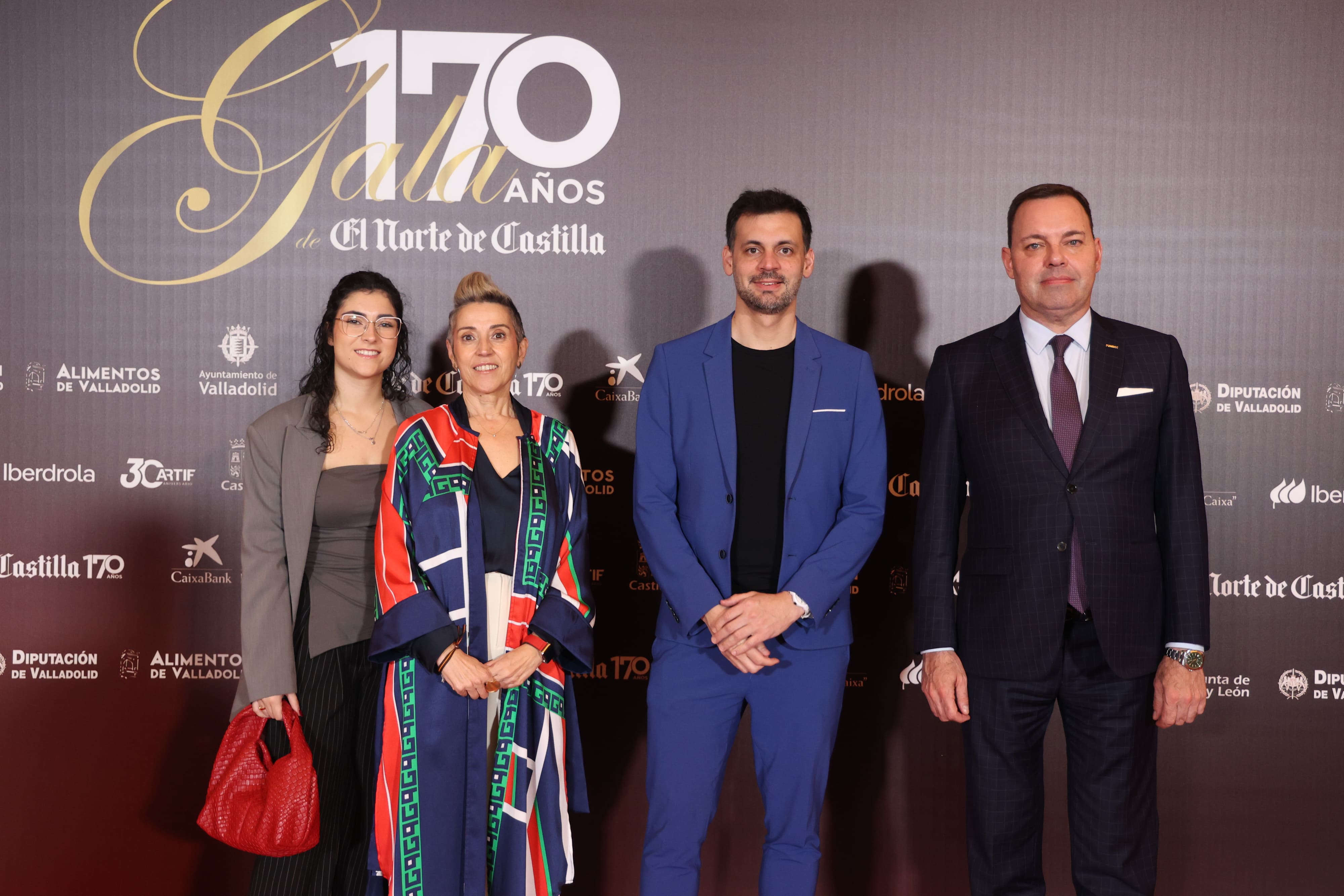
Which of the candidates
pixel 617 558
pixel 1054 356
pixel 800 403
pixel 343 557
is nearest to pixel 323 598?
pixel 343 557

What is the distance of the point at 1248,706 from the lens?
3.02m

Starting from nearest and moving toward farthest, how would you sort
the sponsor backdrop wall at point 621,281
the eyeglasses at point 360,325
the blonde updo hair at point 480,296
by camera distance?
1. the blonde updo hair at point 480,296
2. the eyeglasses at point 360,325
3. the sponsor backdrop wall at point 621,281

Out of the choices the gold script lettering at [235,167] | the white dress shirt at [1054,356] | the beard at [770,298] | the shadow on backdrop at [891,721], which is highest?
the gold script lettering at [235,167]

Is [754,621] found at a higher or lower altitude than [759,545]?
lower

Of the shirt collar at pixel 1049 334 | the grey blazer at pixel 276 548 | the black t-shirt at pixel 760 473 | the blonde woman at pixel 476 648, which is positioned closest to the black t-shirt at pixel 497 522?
the blonde woman at pixel 476 648

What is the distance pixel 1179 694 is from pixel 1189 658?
0.09m

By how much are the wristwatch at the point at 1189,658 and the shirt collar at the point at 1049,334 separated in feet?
2.40

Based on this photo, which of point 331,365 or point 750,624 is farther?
point 331,365

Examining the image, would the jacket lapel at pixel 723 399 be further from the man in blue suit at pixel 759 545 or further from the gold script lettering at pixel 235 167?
the gold script lettering at pixel 235 167

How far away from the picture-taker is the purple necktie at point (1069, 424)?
6.80ft

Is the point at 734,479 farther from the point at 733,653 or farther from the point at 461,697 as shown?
the point at 461,697

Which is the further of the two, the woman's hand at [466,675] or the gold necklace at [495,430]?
the gold necklace at [495,430]

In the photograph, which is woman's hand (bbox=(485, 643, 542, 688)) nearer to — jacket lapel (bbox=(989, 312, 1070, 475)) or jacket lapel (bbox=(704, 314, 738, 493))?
jacket lapel (bbox=(704, 314, 738, 493))

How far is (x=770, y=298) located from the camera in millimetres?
2268
